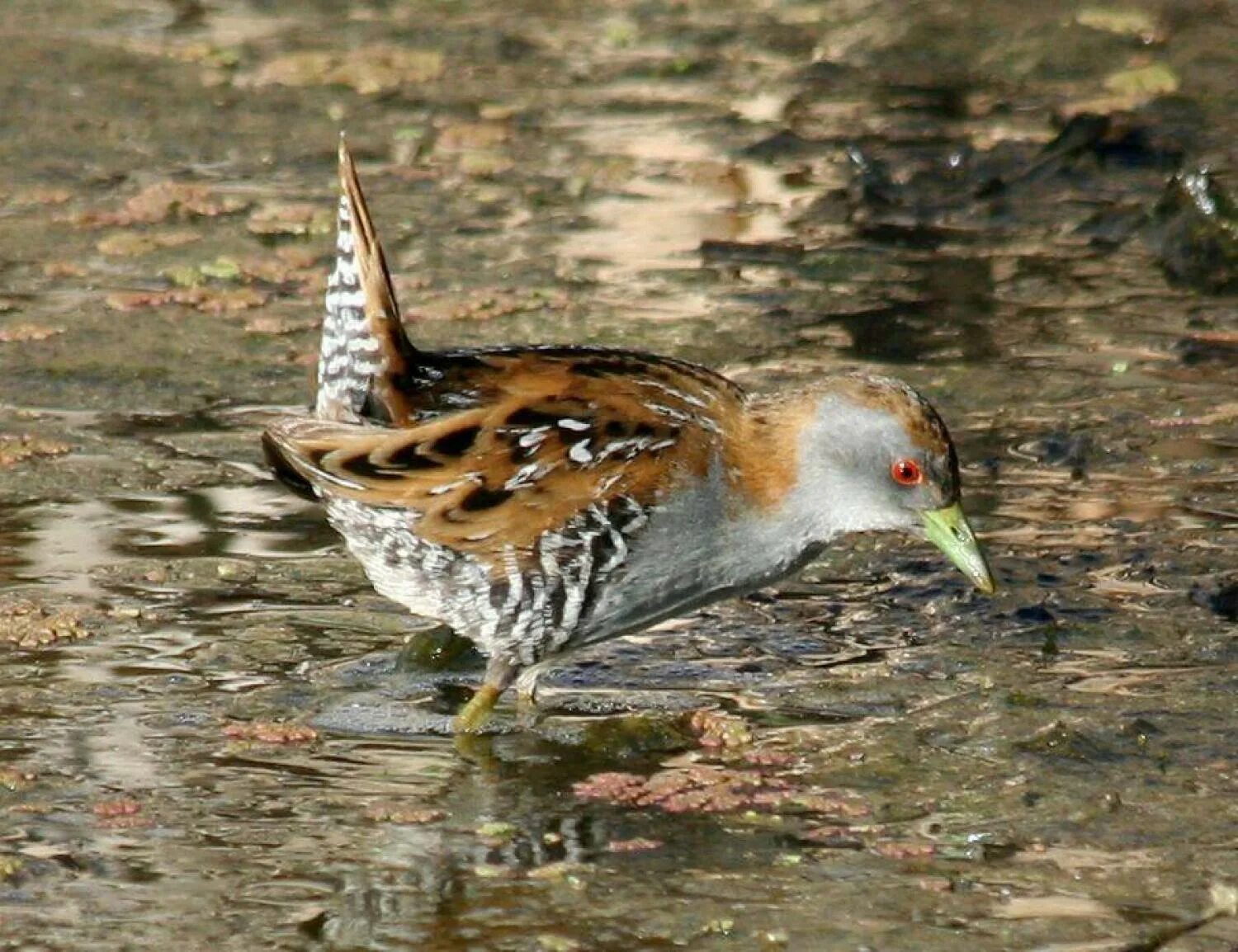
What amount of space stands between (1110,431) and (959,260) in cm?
185

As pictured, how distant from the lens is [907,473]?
568 centimetres

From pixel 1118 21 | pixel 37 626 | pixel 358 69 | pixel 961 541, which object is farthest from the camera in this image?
pixel 1118 21

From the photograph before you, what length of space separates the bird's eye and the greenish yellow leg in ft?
3.30

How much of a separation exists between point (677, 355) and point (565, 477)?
288 cm

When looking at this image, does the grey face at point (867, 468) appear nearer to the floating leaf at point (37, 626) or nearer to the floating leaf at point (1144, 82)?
the floating leaf at point (37, 626)

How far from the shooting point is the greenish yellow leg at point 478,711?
5680 mm

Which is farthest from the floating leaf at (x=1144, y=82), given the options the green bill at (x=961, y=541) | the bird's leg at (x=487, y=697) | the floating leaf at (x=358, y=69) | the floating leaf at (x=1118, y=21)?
the bird's leg at (x=487, y=697)

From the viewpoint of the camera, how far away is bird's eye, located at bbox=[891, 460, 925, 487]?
566 cm

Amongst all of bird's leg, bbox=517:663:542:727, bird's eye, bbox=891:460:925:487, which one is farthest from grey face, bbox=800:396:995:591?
bird's leg, bbox=517:663:542:727

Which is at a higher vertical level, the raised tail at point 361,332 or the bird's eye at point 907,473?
the raised tail at point 361,332

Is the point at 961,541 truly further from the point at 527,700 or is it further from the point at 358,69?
the point at 358,69

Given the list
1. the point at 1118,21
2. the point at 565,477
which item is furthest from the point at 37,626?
the point at 1118,21

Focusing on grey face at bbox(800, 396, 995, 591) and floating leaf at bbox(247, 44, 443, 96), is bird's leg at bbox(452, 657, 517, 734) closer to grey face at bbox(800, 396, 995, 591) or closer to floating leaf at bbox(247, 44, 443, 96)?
grey face at bbox(800, 396, 995, 591)

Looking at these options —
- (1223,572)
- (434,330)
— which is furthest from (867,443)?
(434,330)
